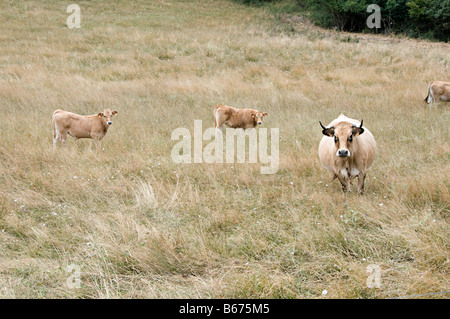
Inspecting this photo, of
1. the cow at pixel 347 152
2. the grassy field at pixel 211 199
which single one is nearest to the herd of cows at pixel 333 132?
the cow at pixel 347 152

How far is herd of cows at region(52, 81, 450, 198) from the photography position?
18.8ft

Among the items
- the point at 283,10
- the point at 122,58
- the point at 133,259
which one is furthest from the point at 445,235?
the point at 283,10

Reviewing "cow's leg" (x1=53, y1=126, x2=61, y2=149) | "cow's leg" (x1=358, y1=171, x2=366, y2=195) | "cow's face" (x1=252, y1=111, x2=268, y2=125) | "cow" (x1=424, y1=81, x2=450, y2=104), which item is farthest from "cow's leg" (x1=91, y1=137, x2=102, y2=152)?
"cow" (x1=424, y1=81, x2=450, y2=104)

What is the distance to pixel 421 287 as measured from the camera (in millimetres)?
3562

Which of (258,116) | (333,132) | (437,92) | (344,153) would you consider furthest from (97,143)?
(437,92)

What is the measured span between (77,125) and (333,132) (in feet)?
19.2

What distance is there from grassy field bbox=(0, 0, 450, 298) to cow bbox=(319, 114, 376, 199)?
360 mm

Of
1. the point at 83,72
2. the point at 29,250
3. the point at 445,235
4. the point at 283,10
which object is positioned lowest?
the point at 29,250

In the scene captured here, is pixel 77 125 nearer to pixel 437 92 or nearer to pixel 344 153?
pixel 344 153

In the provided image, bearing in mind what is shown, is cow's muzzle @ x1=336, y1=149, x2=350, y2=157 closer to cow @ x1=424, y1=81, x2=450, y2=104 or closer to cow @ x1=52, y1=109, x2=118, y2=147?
cow @ x1=52, y1=109, x2=118, y2=147

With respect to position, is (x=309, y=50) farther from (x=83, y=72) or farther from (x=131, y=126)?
(x=131, y=126)

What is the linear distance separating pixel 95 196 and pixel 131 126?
4313 mm

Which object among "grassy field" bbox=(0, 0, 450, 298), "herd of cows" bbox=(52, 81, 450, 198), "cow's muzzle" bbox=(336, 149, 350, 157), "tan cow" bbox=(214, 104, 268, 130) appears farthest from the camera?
"tan cow" bbox=(214, 104, 268, 130)

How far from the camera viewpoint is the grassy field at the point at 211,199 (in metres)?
3.95
